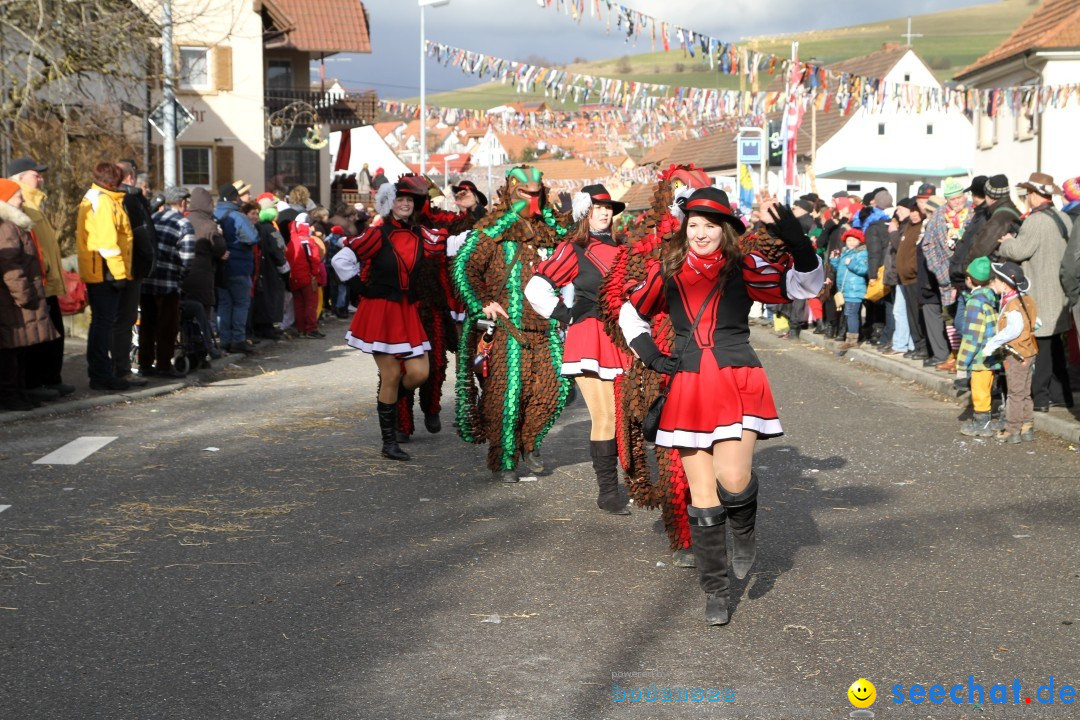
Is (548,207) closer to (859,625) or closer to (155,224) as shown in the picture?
(859,625)

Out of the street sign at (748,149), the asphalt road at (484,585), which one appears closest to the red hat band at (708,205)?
the asphalt road at (484,585)

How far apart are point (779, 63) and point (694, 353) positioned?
635 inches

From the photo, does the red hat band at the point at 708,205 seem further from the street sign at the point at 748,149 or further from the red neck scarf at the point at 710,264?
the street sign at the point at 748,149

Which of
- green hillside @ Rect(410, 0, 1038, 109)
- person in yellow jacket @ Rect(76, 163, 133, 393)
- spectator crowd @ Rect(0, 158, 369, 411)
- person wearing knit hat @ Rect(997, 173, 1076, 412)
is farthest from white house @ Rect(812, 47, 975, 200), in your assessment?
person in yellow jacket @ Rect(76, 163, 133, 393)

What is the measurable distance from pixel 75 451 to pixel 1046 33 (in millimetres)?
26554

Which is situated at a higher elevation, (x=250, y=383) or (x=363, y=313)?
(x=363, y=313)

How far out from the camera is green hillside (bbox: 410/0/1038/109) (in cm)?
11538

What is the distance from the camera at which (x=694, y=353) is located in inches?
242

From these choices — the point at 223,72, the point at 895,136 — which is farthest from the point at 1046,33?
the point at 895,136

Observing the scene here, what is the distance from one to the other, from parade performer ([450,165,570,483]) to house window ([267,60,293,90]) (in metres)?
43.5

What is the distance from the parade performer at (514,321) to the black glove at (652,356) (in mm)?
Answer: 2782

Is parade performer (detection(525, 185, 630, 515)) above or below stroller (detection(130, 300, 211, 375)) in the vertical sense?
above

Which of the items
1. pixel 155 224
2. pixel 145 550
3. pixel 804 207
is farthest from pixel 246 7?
pixel 145 550

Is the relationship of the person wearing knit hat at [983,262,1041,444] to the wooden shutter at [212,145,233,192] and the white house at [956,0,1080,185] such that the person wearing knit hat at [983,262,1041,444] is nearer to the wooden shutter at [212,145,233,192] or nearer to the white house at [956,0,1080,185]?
the white house at [956,0,1080,185]
